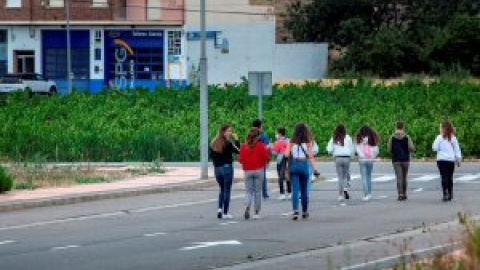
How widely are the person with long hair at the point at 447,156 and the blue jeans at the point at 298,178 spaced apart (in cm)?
547

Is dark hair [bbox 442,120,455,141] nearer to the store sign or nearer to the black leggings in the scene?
the black leggings

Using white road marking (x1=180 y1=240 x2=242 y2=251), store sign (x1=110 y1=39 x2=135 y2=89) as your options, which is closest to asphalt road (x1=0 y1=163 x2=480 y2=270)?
white road marking (x1=180 y1=240 x2=242 y2=251)

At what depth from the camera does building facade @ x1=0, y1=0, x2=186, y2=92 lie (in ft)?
276

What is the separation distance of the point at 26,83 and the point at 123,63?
906cm

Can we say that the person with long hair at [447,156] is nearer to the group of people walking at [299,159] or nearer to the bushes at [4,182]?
the group of people walking at [299,159]

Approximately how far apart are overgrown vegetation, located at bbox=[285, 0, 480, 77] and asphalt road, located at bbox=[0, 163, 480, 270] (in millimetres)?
45812

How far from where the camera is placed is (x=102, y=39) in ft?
277

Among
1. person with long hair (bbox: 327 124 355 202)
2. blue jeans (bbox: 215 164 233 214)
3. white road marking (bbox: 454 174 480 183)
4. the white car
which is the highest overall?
the white car

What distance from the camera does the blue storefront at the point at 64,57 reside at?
84.4 m

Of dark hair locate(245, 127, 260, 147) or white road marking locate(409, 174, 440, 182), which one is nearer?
dark hair locate(245, 127, 260, 147)

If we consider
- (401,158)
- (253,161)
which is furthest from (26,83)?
(253,161)

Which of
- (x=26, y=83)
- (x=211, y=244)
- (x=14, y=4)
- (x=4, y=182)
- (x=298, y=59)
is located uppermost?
(x=14, y=4)

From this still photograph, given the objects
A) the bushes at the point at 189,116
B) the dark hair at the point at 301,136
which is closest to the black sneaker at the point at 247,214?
the dark hair at the point at 301,136

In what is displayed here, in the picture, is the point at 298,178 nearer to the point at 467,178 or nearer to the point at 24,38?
the point at 467,178
